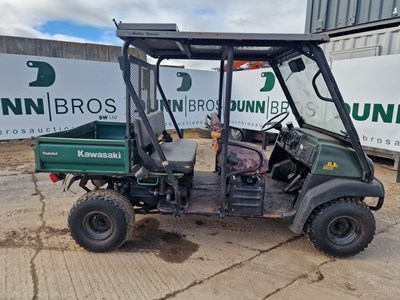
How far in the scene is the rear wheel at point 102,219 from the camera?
2.54 metres

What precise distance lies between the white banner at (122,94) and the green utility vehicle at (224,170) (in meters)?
2.75

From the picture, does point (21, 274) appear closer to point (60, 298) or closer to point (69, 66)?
point (60, 298)

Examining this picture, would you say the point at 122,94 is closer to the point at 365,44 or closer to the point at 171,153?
the point at 171,153

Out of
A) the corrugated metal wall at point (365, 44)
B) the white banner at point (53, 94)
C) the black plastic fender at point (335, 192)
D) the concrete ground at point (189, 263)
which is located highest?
the corrugated metal wall at point (365, 44)

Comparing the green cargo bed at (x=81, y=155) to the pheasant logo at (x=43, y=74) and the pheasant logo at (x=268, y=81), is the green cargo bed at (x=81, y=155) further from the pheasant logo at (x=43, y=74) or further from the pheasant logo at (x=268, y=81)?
→ the pheasant logo at (x=268, y=81)

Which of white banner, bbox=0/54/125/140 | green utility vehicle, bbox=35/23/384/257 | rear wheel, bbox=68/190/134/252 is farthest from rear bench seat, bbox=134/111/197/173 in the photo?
white banner, bbox=0/54/125/140

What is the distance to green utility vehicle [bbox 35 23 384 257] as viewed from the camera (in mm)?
2361

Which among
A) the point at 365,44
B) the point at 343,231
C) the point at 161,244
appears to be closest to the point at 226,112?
the point at 161,244

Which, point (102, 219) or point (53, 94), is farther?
point (53, 94)

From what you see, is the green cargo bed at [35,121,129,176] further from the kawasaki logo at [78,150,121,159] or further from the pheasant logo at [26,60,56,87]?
the pheasant logo at [26,60,56,87]

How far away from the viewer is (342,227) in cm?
263

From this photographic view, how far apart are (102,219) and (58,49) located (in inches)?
272

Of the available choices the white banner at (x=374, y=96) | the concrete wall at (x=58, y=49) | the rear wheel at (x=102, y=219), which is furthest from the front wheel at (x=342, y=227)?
the concrete wall at (x=58, y=49)

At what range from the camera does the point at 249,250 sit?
2.74 m
